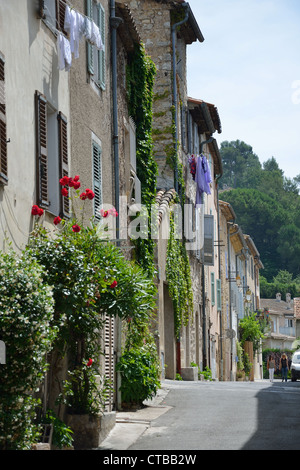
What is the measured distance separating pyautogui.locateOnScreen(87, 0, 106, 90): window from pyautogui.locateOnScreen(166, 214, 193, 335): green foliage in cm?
827

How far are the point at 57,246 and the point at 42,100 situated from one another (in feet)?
7.03

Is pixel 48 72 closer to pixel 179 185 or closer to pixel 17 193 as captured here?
pixel 17 193

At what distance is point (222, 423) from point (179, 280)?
11.3 meters

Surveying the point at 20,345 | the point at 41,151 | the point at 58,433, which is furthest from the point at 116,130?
the point at 20,345

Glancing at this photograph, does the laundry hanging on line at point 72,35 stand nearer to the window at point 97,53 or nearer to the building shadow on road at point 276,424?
the window at point 97,53

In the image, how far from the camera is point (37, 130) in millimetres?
11258

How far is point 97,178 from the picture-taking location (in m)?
14.8

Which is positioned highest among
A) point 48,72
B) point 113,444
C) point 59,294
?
point 48,72

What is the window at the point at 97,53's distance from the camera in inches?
583

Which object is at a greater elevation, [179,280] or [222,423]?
[179,280]

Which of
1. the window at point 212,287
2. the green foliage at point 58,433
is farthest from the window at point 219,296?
the green foliage at point 58,433

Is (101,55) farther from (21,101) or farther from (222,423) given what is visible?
(222,423)
